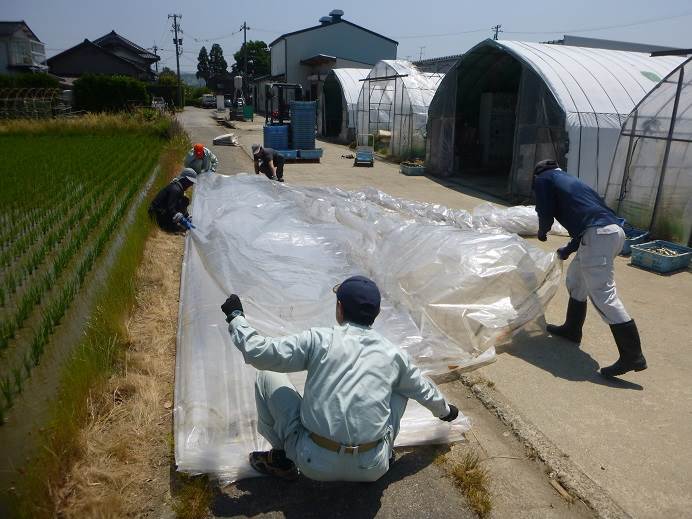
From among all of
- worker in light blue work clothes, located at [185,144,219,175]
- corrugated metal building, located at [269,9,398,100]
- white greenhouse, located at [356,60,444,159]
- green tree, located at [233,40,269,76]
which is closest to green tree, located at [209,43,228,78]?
green tree, located at [233,40,269,76]

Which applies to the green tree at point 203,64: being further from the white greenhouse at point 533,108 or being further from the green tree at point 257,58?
the white greenhouse at point 533,108

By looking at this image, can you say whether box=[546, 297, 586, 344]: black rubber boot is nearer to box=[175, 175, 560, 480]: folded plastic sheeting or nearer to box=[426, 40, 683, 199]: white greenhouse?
box=[175, 175, 560, 480]: folded plastic sheeting

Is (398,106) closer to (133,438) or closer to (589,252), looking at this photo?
(589,252)

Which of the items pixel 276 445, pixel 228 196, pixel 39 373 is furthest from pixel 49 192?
pixel 276 445

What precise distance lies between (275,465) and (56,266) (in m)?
4.09

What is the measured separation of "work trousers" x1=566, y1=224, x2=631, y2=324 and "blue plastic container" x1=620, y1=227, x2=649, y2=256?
128 inches

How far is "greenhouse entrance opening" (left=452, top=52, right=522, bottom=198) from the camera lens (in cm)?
1339

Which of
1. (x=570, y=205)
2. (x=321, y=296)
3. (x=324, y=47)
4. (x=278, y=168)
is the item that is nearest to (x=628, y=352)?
(x=570, y=205)

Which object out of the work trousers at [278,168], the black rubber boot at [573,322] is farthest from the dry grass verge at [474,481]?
the work trousers at [278,168]

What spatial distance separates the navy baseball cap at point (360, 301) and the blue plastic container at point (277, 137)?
1336cm

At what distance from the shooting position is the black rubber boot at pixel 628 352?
11.7ft

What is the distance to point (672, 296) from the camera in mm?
5273

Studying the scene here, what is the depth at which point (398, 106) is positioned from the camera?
16.7 meters

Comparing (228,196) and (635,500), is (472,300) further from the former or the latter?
(228,196)
